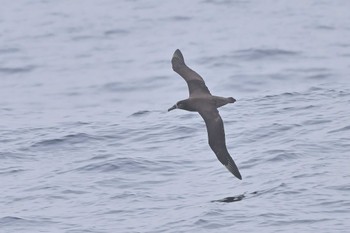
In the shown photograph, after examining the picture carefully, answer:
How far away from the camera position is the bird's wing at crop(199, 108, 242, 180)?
16.3m

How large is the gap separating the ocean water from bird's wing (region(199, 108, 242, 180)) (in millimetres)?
421

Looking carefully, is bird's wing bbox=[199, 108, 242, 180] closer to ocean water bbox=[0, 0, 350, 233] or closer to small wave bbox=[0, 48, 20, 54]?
ocean water bbox=[0, 0, 350, 233]

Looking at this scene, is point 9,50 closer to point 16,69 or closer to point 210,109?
point 16,69

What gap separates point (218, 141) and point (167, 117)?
5.18 metres

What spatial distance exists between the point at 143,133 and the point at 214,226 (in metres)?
5.56

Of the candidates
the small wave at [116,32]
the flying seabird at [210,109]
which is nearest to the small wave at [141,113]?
the flying seabird at [210,109]

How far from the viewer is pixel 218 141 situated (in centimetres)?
1634

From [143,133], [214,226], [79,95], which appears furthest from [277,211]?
[79,95]

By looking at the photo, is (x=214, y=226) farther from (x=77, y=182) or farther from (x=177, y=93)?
(x=177, y=93)

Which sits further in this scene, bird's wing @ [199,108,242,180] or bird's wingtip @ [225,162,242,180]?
bird's wingtip @ [225,162,242,180]

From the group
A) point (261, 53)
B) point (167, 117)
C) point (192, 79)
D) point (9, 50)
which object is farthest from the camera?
point (9, 50)

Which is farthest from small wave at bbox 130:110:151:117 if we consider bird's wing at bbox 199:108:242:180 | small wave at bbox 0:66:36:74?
bird's wing at bbox 199:108:242:180

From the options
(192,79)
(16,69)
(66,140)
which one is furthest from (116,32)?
(192,79)

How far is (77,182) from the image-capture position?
1780 centimetres
